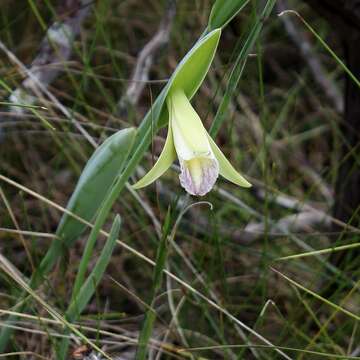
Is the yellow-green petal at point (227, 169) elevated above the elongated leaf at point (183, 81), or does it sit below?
below

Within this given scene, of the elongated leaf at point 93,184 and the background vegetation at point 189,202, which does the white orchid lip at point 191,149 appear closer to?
the elongated leaf at point 93,184

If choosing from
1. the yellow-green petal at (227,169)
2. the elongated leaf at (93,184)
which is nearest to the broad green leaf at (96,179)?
the elongated leaf at (93,184)

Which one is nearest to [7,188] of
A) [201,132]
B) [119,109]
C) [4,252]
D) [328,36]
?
[4,252]

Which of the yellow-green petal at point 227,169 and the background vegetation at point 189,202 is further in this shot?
the background vegetation at point 189,202

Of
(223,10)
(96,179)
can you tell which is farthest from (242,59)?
(96,179)

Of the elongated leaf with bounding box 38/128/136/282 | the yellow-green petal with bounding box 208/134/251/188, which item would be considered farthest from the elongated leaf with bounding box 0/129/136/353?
the yellow-green petal with bounding box 208/134/251/188

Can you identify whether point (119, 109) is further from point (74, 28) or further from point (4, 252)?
point (4, 252)
